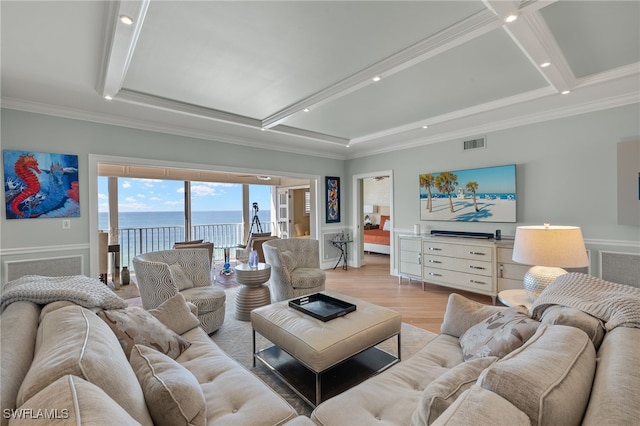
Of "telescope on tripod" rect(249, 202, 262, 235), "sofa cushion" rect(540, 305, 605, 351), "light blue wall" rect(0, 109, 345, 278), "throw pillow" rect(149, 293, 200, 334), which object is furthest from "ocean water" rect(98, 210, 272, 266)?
"sofa cushion" rect(540, 305, 605, 351)

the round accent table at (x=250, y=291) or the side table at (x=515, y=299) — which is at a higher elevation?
the side table at (x=515, y=299)

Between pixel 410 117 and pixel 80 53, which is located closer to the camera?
pixel 80 53

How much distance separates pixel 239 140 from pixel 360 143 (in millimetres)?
2165

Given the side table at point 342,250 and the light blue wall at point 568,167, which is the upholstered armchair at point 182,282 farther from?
the light blue wall at point 568,167

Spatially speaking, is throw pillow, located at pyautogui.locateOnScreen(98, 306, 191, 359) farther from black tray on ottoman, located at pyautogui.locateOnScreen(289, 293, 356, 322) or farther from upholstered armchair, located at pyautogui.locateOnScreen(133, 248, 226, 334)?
upholstered armchair, located at pyautogui.locateOnScreen(133, 248, 226, 334)

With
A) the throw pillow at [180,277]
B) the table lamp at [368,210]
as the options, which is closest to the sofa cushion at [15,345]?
the throw pillow at [180,277]

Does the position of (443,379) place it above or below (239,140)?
below

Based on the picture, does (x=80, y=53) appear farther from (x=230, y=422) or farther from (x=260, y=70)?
(x=230, y=422)

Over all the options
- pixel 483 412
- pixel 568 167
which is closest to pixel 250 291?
pixel 483 412

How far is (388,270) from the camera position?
5.95 meters

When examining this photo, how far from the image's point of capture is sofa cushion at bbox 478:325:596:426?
2.30 feet

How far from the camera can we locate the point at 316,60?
92.8 inches

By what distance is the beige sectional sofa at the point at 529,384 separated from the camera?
688 mm

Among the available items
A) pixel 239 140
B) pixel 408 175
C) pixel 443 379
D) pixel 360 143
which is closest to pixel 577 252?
pixel 443 379
